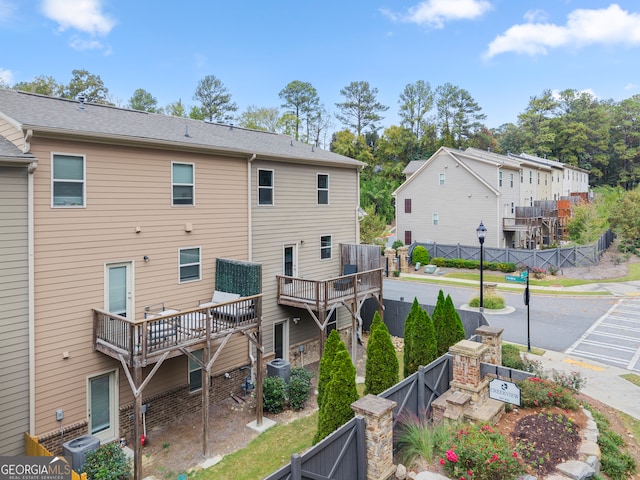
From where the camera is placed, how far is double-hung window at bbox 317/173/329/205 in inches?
633

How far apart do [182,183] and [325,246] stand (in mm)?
6884

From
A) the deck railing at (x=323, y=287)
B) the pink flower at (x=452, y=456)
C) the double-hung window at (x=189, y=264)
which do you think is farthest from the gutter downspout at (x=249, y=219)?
the pink flower at (x=452, y=456)

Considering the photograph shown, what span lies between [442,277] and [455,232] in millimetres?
6432

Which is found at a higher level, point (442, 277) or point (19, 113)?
point (19, 113)

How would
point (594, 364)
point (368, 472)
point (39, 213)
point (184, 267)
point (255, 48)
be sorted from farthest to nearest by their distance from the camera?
point (255, 48) → point (594, 364) → point (184, 267) → point (39, 213) → point (368, 472)

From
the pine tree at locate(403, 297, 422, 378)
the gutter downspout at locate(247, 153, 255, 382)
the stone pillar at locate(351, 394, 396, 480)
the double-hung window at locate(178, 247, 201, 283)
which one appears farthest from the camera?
the gutter downspout at locate(247, 153, 255, 382)

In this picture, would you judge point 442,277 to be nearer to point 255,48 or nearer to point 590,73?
point 255,48

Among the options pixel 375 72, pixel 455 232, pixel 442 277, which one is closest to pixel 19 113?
pixel 442 277

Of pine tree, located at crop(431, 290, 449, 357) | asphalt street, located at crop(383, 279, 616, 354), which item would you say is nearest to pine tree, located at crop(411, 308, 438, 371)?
pine tree, located at crop(431, 290, 449, 357)

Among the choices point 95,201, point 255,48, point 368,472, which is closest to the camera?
point 368,472

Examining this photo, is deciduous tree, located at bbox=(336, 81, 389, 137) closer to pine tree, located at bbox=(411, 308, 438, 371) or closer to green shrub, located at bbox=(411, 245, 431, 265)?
green shrub, located at bbox=(411, 245, 431, 265)

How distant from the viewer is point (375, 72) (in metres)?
58.7

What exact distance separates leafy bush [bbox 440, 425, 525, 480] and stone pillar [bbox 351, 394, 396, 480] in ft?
2.93

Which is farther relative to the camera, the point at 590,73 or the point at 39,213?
the point at 590,73
